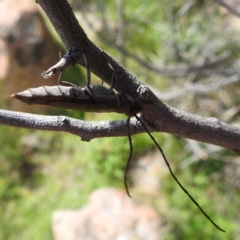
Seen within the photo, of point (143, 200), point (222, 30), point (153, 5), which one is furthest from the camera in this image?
point (153, 5)

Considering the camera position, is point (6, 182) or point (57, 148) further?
point (57, 148)

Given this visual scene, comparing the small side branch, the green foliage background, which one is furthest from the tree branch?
the green foliage background

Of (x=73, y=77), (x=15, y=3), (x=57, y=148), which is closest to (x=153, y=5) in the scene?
(x=73, y=77)

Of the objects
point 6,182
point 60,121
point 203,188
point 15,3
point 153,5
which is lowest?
point 203,188

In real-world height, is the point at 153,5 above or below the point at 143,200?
above

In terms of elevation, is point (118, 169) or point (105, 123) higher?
point (105, 123)

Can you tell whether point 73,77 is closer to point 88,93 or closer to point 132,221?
point 132,221

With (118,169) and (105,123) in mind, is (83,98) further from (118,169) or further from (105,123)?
(118,169)

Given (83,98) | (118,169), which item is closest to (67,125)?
(83,98)
